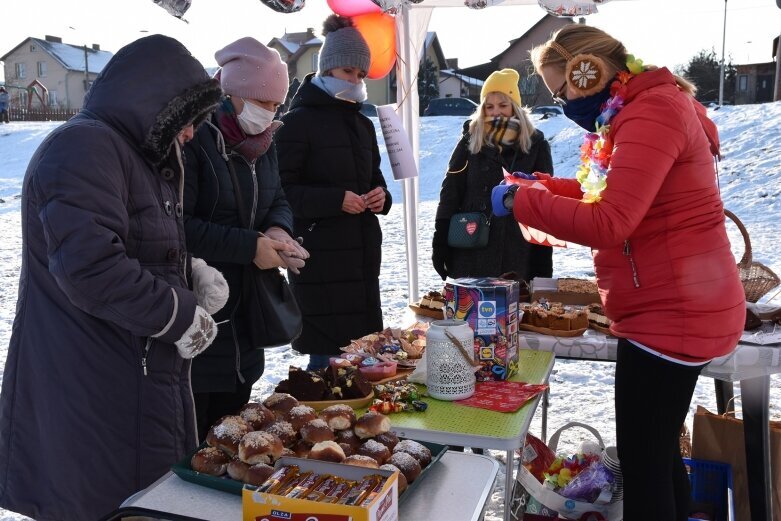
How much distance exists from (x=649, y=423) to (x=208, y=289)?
4.00 feet

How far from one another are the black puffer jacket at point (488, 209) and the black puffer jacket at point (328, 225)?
0.49 metres

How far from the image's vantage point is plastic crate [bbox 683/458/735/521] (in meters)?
2.55

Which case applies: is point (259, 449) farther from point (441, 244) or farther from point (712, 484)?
point (441, 244)

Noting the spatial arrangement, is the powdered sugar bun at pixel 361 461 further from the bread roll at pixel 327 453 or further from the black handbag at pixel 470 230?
the black handbag at pixel 470 230

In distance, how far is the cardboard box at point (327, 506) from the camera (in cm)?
102

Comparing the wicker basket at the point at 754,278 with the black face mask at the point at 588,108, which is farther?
the wicker basket at the point at 754,278

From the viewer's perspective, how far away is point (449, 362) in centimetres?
179

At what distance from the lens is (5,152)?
19.9m

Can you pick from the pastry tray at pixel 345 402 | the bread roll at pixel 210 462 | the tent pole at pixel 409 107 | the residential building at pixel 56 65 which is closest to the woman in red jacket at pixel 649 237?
the pastry tray at pixel 345 402

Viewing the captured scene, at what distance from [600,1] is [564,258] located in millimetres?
4906

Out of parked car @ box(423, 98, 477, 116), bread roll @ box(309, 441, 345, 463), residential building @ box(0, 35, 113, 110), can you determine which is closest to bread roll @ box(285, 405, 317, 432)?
bread roll @ box(309, 441, 345, 463)

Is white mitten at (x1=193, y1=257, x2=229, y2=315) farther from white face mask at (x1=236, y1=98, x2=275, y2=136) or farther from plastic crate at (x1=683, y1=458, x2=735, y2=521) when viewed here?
plastic crate at (x1=683, y1=458, x2=735, y2=521)

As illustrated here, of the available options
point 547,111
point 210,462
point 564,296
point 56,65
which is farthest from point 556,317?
point 56,65

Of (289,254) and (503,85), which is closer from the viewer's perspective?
(289,254)
